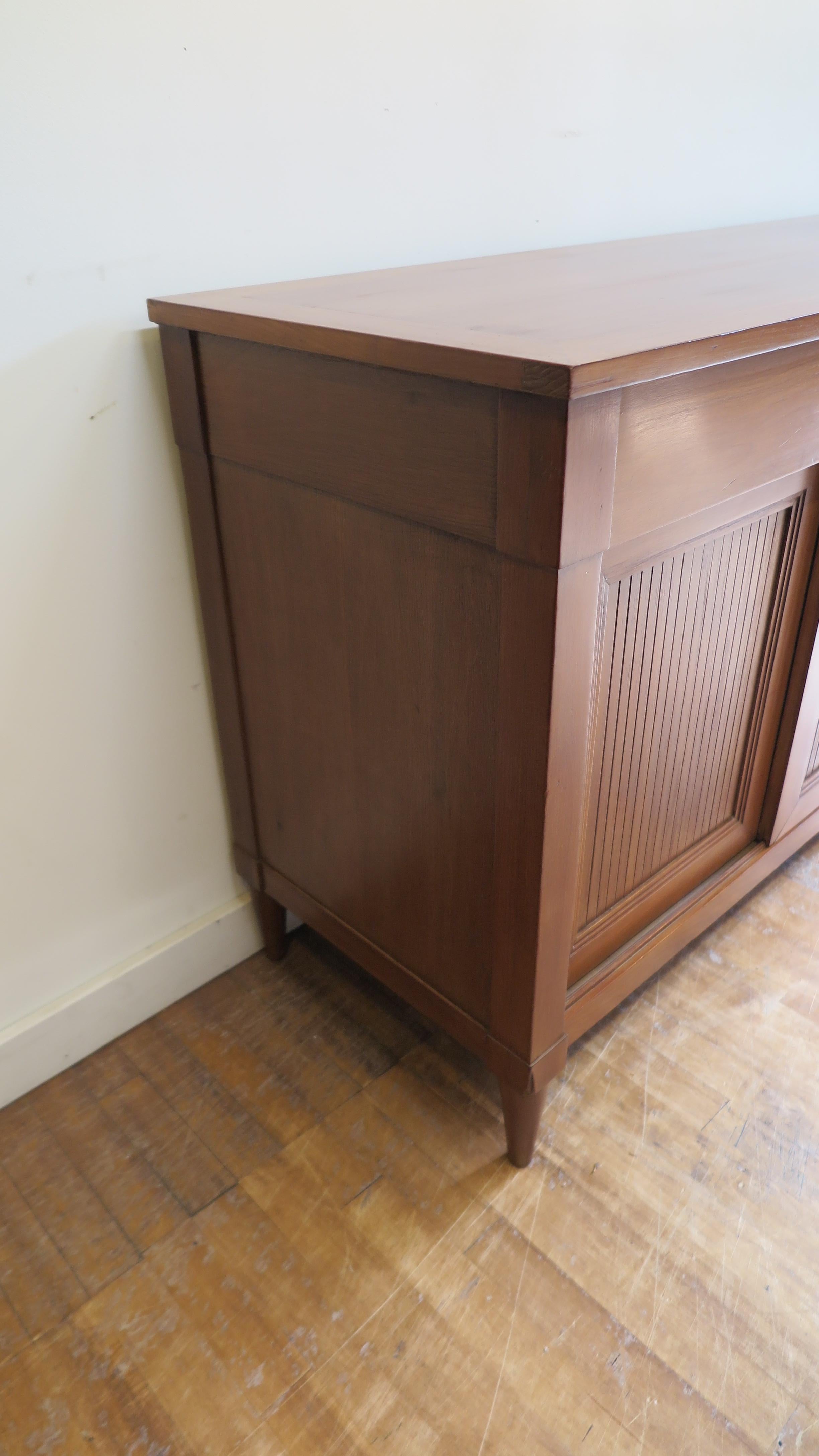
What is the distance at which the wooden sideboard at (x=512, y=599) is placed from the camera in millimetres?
715

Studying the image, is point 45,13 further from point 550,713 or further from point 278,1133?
point 278,1133

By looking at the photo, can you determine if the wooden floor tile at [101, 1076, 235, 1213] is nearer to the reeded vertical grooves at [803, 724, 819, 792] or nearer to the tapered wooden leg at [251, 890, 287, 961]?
the tapered wooden leg at [251, 890, 287, 961]

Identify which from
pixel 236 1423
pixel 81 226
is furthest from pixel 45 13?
pixel 236 1423

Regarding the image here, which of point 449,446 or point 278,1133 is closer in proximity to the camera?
point 449,446

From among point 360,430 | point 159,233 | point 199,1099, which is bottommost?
point 199,1099

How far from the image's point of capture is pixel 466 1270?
37.3 inches

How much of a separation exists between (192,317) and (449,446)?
1.13 ft

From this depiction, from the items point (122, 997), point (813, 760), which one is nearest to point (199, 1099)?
point (122, 997)

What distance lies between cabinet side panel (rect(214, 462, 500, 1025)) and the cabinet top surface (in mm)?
150

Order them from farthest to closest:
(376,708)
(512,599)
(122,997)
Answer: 1. (122,997)
2. (376,708)
3. (512,599)

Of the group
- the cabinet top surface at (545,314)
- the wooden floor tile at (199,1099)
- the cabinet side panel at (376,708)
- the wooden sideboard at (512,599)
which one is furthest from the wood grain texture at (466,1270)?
the cabinet top surface at (545,314)

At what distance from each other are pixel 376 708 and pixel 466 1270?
57cm

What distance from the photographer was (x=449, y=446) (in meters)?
0.72

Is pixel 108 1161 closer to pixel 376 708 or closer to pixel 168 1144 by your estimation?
pixel 168 1144
